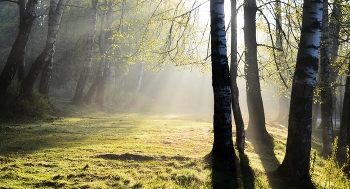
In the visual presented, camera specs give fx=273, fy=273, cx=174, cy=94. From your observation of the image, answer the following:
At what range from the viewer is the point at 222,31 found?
584 cm

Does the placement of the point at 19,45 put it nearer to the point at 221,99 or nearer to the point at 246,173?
the point at 221,99

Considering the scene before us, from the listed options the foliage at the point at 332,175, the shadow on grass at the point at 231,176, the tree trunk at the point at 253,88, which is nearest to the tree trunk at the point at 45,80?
the tree trunk at the point at 253,88

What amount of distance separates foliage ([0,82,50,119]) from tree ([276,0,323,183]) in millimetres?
9465

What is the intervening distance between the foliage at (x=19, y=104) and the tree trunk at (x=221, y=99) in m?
7.99

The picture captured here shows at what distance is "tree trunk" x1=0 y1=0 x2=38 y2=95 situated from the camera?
9.79 metres

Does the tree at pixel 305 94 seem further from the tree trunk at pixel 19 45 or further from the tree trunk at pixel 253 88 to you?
the tree trunk at pixel 19 45

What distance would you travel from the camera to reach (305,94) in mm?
5438

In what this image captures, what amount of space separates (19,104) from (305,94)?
9.91 meters

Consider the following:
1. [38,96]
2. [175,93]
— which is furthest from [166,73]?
[38,96]

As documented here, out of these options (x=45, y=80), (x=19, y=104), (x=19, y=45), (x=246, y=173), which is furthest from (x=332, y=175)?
(x=45, y=80)

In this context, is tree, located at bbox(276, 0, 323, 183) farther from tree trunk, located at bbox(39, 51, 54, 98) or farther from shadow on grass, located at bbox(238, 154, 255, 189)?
tree trunk, located at bbox(39, 51, 54, 98)

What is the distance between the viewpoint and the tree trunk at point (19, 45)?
9.79 meters

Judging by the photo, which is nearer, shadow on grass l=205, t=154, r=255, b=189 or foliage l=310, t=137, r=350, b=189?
foliage l=310, t=137, r=350, b=189

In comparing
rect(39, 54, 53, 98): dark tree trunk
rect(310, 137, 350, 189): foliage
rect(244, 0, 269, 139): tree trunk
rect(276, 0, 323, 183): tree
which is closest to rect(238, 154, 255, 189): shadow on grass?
rect(276, 0, 323, 183): tree
